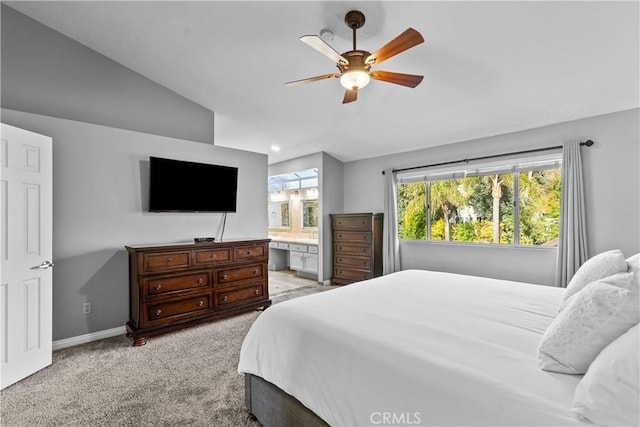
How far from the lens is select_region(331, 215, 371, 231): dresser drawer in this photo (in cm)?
525

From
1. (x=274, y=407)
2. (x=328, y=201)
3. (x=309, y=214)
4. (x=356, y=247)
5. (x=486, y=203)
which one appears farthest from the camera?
(x=309, y=214)

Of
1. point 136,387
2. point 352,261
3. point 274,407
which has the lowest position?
point 136,387

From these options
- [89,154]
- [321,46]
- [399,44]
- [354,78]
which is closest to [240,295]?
[89,154]

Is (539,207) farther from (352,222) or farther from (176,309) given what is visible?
(176,309)

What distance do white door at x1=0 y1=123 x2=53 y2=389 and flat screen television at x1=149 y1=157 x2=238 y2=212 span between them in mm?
983

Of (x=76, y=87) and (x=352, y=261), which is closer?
(x=76, y=87)

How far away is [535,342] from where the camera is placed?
136cm

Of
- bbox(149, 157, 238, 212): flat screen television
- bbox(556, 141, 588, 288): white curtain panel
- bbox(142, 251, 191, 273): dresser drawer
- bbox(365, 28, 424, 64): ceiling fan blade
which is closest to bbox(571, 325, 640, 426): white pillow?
bbox(365, 28, 424, 64): ceiling fan blade

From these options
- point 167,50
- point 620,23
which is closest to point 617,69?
point 620,23

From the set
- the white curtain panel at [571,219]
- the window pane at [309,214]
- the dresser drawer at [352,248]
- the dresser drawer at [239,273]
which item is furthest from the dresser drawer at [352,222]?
the white curtain panel at [571,219]

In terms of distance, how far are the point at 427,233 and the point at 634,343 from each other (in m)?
4.11

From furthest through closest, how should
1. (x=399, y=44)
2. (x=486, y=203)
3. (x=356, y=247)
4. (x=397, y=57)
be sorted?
(x=356, y=247) < (x=486, y=203) < (x=397, y=57) < (x=399, y=44)

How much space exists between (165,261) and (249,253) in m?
1.00

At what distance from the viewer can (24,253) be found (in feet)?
7.94
